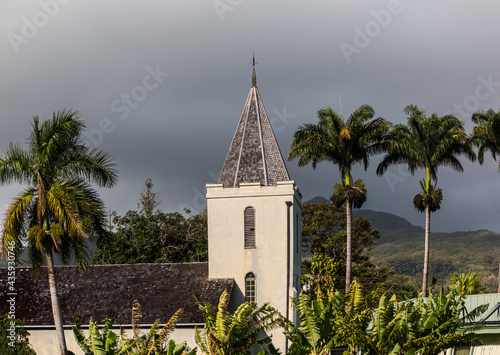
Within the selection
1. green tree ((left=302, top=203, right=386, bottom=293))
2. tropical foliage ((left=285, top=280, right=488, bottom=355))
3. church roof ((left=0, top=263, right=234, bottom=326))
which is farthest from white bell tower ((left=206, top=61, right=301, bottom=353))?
green tree ((left=302, top=203, right=386, bottom=293))

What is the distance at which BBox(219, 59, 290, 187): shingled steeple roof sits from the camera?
37344 millimetres

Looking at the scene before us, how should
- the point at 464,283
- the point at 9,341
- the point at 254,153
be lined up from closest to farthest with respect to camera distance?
1. the point at 9,341
2. the point at 464,283
3. the point at 254,153

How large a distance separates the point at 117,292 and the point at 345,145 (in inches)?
635

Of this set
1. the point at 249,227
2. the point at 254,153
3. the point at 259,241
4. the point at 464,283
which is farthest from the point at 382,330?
the point at 254,153

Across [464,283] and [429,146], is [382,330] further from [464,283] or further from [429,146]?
[429,146]

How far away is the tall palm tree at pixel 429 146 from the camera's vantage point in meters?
41.6

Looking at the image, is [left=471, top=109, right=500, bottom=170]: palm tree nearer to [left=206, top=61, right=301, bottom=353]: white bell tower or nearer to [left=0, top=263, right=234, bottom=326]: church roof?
[left=206, top=61, right=301, bottom=353]: white bell tower

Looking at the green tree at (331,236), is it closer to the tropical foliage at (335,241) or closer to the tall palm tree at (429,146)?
the tropical foliage at (335,241)

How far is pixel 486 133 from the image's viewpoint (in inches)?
1610

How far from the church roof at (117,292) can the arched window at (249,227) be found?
7.13ft

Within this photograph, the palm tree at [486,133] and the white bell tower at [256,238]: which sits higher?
the palm tree at [486,133]

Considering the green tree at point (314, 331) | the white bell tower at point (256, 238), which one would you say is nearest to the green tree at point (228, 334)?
the green tree at point (314, 331)

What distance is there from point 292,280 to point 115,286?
9.45m

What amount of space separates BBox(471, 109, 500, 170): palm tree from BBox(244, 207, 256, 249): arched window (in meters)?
15.1
